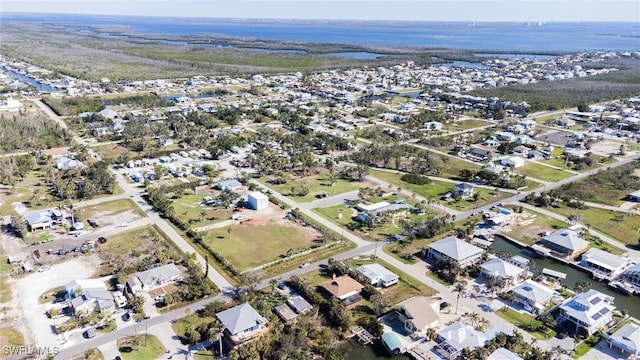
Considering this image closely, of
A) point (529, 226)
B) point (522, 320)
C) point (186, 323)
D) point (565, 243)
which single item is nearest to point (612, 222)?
point (529, 226)

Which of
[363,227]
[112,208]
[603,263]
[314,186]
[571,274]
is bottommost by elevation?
[112,208]

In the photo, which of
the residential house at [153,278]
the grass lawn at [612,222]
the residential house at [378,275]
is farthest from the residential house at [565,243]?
the residential house at [153,278]

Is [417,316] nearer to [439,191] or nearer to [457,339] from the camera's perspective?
[457,339]

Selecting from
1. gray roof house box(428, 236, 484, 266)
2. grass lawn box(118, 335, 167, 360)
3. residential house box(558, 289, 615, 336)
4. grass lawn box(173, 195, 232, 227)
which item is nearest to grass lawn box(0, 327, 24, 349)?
grass lawn box(118, 335, 167, 360)

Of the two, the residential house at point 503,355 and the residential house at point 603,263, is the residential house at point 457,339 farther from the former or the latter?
the residential house at point 603,263

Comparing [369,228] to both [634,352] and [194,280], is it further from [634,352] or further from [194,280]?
[634,352]

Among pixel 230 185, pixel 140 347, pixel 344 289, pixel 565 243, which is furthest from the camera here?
pixel 230 185

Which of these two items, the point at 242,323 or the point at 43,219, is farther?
the point at 43,219
